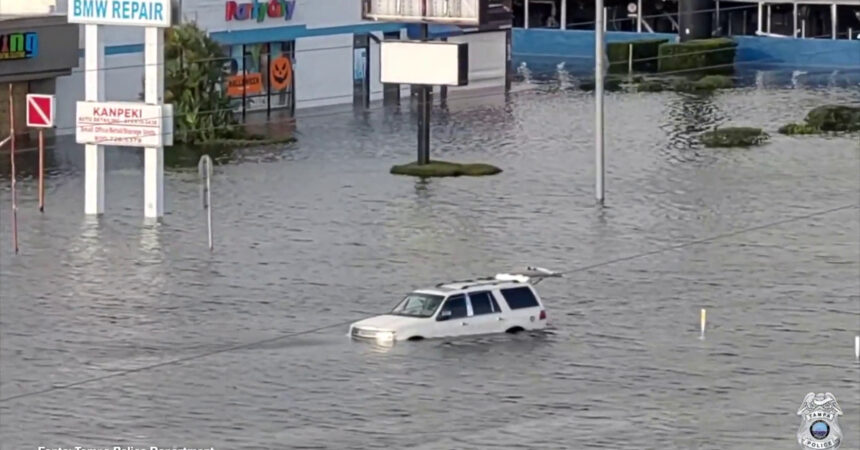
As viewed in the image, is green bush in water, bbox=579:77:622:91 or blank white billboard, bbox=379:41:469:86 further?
green bush in water, bbox=579:77:622:91

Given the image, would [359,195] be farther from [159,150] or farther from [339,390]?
[339,390]

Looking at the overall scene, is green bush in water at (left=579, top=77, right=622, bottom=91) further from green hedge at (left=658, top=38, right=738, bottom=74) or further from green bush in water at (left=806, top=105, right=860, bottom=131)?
green bush in water at (left=806, top=105, right=860, bottom=131)

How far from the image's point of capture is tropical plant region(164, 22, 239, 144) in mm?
57938

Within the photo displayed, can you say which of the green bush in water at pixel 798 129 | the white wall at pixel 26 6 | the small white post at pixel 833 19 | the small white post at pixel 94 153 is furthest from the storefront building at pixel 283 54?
the small white post at pixel 833 19

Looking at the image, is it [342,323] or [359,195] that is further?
[359,195]

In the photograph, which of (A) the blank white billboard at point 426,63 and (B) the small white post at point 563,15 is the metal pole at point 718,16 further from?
(A) the blank white billboard at point 426,63

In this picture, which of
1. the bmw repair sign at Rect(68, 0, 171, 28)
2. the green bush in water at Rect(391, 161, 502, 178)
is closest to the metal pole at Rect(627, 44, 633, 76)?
the green bush in water at Rect(391, 161, 502, 178)

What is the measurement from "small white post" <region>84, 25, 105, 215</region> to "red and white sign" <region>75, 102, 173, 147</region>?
0.38m

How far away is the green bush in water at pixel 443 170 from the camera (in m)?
52.0

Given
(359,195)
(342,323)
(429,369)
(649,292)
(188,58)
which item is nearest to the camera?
(429,369)

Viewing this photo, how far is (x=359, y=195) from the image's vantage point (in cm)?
4831

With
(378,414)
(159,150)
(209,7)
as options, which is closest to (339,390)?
(378,414)

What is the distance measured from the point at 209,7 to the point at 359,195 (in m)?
17.9

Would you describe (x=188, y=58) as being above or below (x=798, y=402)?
above
